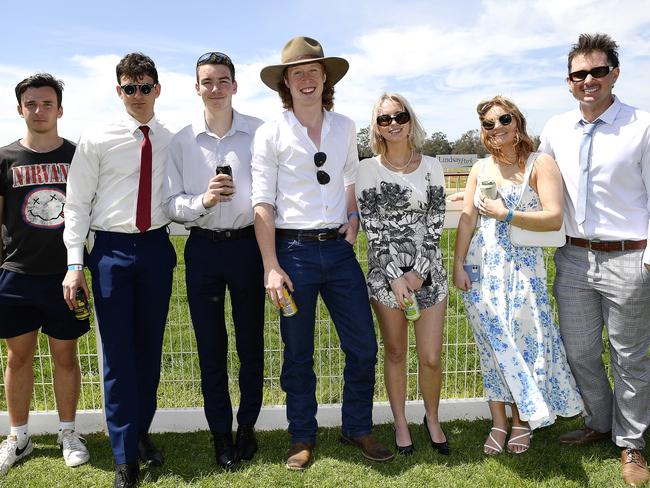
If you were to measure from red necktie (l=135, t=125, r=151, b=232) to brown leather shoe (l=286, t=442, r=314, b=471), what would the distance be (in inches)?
66.4

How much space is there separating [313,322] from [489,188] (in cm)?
136

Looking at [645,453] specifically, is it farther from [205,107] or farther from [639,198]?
[205,107]

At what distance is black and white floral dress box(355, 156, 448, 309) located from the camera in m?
3.49

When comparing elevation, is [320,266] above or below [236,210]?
below

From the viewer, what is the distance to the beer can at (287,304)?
11.0 ft

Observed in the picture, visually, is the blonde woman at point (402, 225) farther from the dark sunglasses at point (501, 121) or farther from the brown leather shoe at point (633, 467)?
the brown leather shoe at point (633, 467)

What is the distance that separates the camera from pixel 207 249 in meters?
3.47

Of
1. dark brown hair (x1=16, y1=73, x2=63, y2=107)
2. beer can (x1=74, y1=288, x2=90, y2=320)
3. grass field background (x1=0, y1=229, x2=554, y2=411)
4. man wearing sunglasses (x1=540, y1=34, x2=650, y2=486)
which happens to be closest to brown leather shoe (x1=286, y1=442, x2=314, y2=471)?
grass field background (x1=0, y1=229, x2=554, y2=411)

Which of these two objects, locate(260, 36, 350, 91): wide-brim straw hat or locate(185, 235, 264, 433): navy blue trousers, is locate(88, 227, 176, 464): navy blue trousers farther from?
locate(260, 36, 350, 91): wide-brim straw hat

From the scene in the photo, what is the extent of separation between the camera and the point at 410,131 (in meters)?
3.50

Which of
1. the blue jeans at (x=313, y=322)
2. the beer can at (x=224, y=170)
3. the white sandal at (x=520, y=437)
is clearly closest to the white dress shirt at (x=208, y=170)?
the beer can at (x=224, y=170)

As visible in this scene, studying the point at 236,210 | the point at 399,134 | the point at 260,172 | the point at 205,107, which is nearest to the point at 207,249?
the point at 236,210

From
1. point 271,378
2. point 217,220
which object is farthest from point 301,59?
point 271,378

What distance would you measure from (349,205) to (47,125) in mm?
1984
